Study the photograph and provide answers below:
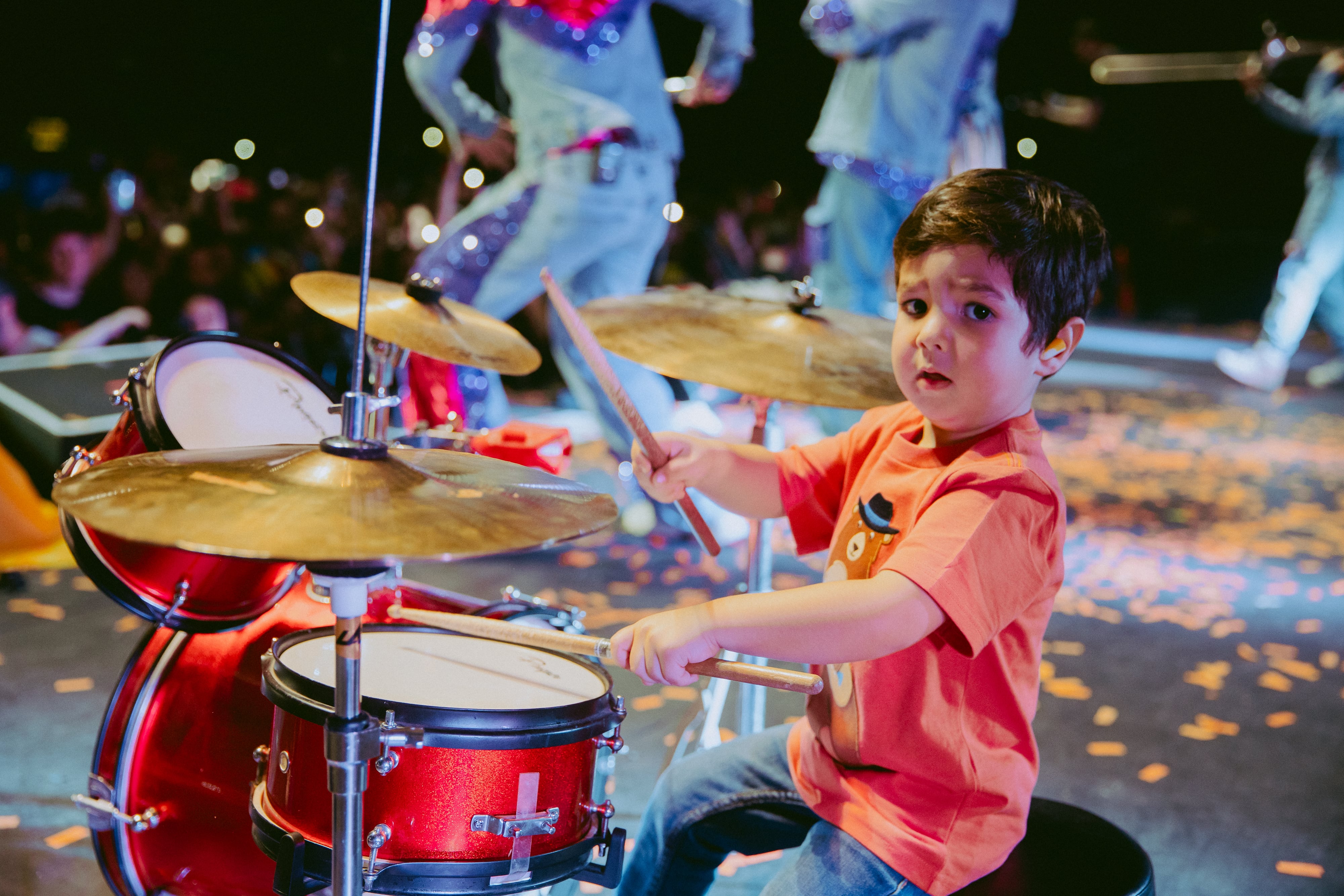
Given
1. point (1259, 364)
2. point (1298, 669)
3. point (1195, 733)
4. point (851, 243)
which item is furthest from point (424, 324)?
point (1259, 364)

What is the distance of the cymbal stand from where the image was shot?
195cm

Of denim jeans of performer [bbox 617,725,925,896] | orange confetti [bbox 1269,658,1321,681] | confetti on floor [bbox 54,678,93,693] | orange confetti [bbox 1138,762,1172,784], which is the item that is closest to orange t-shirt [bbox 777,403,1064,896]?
denim jeans of performer [bbox 617,725,925,896]

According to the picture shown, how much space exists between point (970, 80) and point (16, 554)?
11.9 feet

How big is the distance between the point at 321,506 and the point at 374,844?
0.44 meters

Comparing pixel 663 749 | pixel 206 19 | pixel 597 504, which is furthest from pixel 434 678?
pixel 206 19

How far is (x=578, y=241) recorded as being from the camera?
3.36m

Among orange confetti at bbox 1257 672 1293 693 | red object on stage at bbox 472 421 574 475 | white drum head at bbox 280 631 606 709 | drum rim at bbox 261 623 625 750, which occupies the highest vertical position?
drum rim at bbox 261 623 625 750

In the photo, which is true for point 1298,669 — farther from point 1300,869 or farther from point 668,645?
point 668,645

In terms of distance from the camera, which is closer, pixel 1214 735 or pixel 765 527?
pixel 765 527

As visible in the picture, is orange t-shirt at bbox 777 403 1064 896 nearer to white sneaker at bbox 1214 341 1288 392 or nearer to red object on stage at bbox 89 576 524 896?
red object on stage at bbox 89 576 524 896

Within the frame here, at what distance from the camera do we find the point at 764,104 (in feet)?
35.7

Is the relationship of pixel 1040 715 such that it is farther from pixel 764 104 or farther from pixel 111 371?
pixel 764 104

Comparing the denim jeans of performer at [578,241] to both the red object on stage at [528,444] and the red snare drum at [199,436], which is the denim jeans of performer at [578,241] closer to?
the red object on stage at [528,444]

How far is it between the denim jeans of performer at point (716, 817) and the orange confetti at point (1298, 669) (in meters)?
2.11
